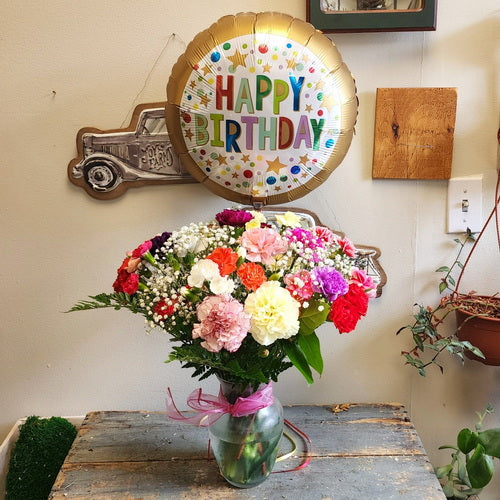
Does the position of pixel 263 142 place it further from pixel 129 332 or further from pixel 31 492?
pixel 31 492

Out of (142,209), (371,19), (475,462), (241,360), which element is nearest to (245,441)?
(241,360)

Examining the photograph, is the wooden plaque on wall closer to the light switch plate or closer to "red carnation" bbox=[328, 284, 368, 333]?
the light switch plate

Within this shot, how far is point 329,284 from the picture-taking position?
774 millimetres

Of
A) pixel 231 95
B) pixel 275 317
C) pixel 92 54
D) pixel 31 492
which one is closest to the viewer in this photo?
pixel 275 317

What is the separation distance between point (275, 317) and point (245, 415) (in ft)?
0.92

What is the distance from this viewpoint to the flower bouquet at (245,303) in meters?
0.77

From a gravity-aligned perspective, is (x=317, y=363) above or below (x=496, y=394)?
above

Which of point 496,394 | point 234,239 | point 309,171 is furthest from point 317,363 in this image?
point 496,394

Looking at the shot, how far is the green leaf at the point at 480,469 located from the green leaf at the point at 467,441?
33 mm

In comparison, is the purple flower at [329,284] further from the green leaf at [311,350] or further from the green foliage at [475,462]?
the green foliage at [475,462]

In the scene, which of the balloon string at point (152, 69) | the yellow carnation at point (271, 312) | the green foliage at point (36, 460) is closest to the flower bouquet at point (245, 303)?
the yellow carnation at point (271, 312)

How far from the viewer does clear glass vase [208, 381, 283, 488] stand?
932 mm

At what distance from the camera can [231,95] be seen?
0.99 metres

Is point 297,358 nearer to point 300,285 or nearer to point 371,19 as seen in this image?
point 300,285
